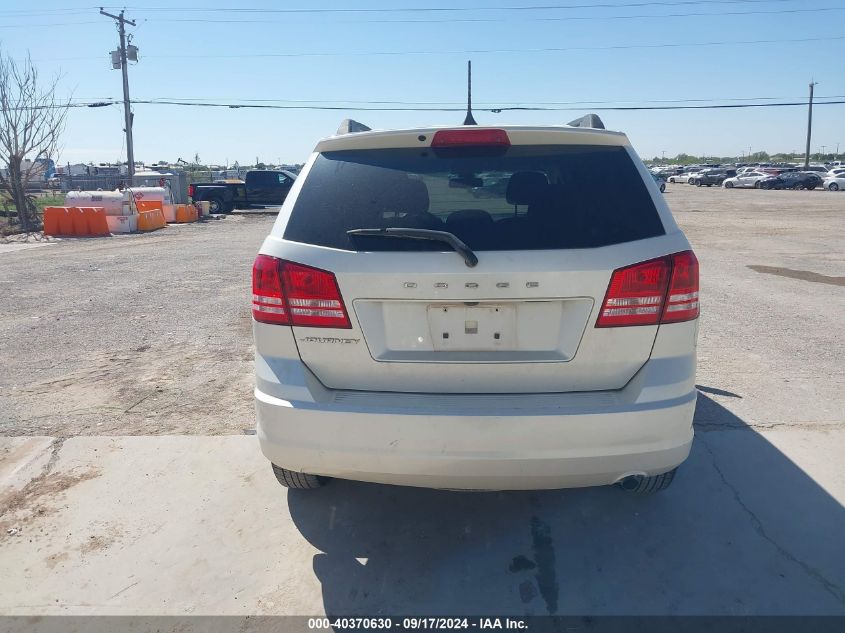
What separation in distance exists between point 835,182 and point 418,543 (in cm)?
5437

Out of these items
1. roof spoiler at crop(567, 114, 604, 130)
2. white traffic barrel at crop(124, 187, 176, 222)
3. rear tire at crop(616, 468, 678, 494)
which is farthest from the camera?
white traffic barrel at crop(124, 187, 176, 222)

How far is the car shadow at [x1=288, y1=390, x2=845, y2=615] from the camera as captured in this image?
9.20 feet

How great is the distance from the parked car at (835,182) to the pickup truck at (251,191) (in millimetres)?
39216

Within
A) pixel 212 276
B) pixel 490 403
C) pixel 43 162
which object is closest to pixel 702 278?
pixel 212 276

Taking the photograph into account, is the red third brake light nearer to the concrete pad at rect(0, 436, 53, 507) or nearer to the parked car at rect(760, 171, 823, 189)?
the concrete pad at rect(0, 436, 53, 507)

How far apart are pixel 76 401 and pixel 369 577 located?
3.22 meters

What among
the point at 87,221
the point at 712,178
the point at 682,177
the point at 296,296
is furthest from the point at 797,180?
the point at 296,296

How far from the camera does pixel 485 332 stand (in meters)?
2.66

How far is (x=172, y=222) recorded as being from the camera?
24875 millimetres

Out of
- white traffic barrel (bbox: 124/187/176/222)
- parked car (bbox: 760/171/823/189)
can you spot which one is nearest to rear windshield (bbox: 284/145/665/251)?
white traffic barrel (bbox: 124/187/176/222)

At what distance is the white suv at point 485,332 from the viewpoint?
2607mm

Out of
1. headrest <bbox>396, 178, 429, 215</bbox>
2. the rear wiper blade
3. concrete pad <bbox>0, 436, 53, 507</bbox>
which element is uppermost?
headrest <bbox>396, 178, 429, 215</bbox>

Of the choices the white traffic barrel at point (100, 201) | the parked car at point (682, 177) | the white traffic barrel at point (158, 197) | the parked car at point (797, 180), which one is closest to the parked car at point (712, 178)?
the parked car at point (682, 177)

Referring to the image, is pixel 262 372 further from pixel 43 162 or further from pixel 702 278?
pixel 43 162
